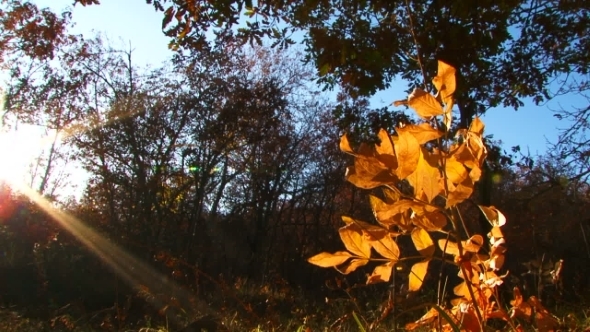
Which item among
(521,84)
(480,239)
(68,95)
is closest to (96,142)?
(68,95)

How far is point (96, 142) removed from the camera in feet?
38.2

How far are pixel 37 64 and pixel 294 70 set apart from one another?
6.66m

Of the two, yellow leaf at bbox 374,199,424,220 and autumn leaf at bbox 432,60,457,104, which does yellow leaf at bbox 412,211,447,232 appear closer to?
yellow leaf at bbox 374,199,424,220

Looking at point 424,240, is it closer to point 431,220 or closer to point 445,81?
point 431,220

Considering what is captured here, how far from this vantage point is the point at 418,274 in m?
0.74

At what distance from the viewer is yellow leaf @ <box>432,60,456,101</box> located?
0.62 m

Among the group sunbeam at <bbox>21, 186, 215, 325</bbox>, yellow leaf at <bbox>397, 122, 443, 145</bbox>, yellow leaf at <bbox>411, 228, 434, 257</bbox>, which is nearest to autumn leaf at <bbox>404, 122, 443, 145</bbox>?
yellow leaf at <bbox>397, 122, 443, 145</bbox>

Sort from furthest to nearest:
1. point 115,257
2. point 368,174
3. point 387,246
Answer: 1. point 115,257
2. point 387,246
3. point 368,174

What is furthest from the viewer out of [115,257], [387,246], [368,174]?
[115,257]

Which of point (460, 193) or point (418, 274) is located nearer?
point (460, 193)

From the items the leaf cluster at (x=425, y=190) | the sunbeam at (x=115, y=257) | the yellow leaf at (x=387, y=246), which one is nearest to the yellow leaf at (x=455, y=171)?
the leaf cluster at (x=425, y=190)

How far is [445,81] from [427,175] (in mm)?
113

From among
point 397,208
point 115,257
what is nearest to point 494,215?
point 397,208

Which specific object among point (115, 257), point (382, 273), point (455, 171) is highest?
point (115, 257)
